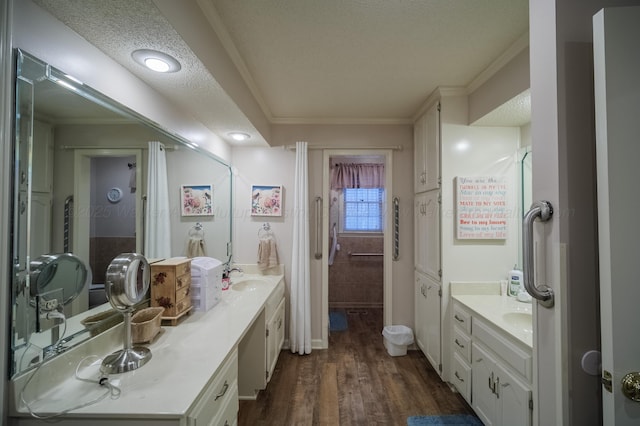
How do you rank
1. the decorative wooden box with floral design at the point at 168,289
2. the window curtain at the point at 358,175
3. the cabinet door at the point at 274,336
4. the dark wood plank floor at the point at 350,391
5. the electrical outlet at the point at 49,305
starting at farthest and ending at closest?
the window curtain at the point at 358,175, the cabinet door at the point at 274,336, the dark wood plank floor at the point at 350,391, the decorative wooden box with floral design at the point at 168,289, the electrical outlet at the point at 49,305

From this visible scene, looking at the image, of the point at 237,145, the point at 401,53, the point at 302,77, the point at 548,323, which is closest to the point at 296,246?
the point at 237,145

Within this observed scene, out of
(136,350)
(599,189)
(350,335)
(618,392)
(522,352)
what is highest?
(599,189)

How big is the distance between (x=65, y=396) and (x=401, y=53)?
7.44ft

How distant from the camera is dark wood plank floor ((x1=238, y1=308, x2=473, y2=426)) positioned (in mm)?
1768

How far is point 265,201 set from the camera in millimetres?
2709

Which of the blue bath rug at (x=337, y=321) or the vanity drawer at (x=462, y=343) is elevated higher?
the vanity drawer at (x=462, y=343)

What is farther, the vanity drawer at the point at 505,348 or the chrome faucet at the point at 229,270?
the chrome faucet at the point at 229,270

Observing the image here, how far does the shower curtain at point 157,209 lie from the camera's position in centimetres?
143

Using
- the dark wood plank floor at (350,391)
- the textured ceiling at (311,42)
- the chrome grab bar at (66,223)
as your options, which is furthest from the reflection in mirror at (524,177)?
the chrome grab bar at (66,223)

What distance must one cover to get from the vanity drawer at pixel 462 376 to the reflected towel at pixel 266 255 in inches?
69.4

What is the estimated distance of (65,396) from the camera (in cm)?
84

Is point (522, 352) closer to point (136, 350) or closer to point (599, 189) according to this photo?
point (599, 189)

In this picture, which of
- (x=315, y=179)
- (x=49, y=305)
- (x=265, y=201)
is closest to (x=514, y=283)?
(x=315, y=179)

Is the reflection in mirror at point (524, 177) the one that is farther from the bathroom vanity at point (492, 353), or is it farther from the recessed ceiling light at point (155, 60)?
the recessed ceiling light at point (155, 60)
